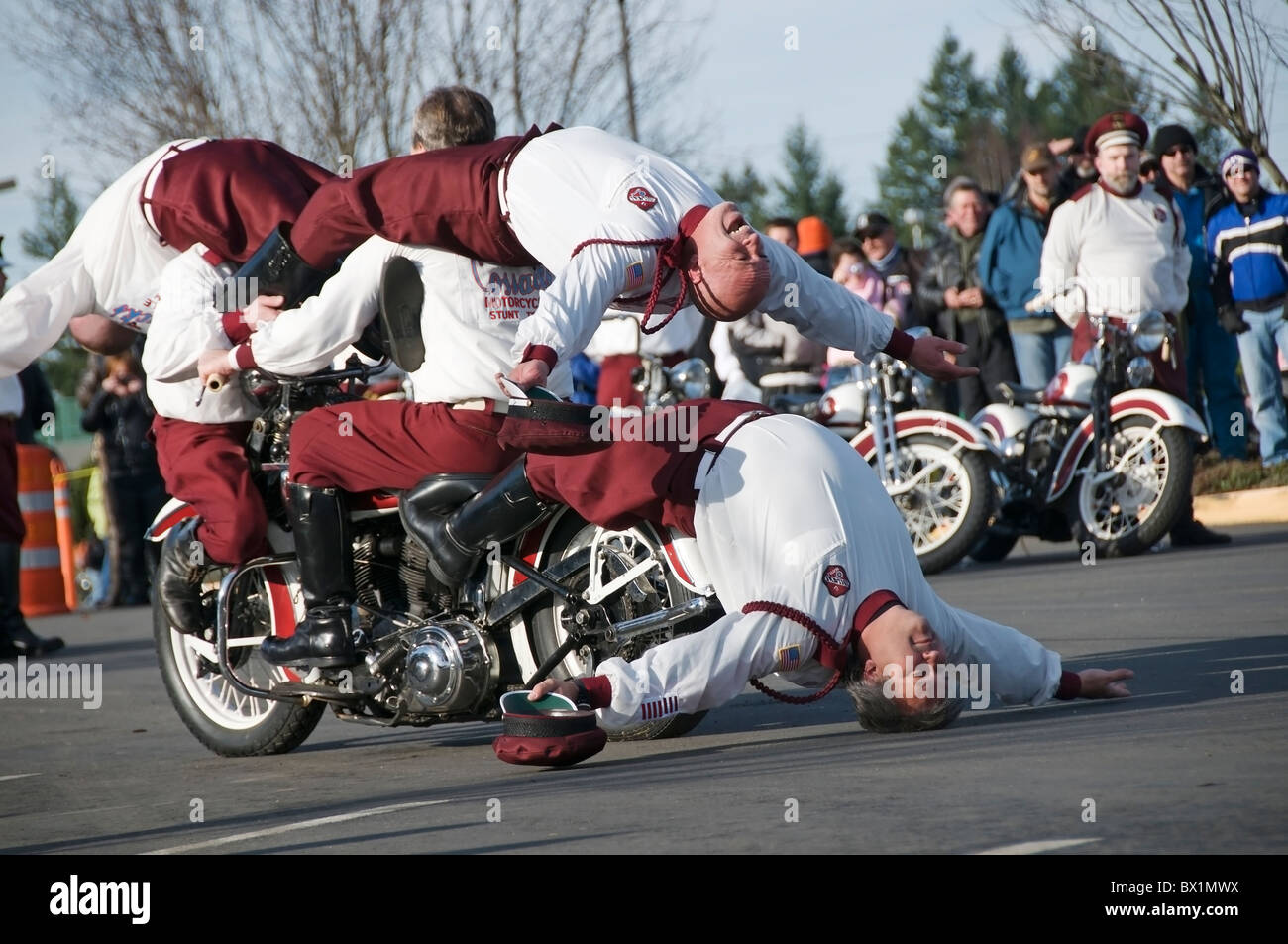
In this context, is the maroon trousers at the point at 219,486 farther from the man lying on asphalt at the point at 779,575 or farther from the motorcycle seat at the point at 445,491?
the man lying on asphalt at the point at 779,575

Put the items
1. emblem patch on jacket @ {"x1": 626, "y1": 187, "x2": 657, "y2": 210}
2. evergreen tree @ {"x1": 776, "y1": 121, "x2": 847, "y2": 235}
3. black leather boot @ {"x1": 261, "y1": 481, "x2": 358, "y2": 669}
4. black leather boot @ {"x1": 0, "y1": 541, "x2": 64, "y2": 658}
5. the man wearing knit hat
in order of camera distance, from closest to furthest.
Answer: emblem patch on jacket @ {"x1": 626, "y1": 187, "x2": 657, "y2": 210} < black leather boot @ {"x1": 261, "y1": 481, "x2": 358, "y2": 669} < black leather boot @ {"x1": 0, "y1": 541, "x2": 64, "y2": 658} < the man wearing knit hat < evergreen tree @ {"x1": 776, "y1": 121, "x2": 847, "y2": 235}

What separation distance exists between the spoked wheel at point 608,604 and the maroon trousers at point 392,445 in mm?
349

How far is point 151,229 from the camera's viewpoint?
21.3ft

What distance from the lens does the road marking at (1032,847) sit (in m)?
3.74

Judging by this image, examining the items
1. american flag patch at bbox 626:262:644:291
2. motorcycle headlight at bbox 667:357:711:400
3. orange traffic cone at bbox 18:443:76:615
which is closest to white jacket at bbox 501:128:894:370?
american flag patch at bbox 626:262:644:291

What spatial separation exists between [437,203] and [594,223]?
0.56 meters

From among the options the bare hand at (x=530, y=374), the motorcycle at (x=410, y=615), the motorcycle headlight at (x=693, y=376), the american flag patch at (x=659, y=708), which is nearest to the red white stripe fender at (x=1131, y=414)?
the motorcycle headlight at (x=693, y=376)

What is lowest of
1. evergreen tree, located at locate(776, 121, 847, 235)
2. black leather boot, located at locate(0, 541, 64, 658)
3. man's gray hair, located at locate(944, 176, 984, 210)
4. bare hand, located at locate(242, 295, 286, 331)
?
black leather boot, located at locate(0, 541, 64, 658)

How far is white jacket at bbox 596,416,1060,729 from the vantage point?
16.8 feet

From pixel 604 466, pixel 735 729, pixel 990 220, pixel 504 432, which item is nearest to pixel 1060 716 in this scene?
pixel 735 729

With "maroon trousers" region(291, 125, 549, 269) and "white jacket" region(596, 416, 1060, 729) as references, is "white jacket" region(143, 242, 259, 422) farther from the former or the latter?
"white jacket" region(596, 416, 1060, 729)

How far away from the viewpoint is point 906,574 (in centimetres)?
534

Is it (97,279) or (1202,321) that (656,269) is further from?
(1202,321)

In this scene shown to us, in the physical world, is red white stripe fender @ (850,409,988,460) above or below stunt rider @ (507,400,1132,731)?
above
